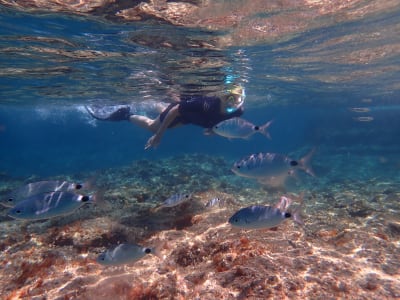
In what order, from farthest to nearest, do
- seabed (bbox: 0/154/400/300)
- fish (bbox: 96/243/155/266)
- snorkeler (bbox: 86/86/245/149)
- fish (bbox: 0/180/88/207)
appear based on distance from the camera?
snorkeler (bbox: 86/86/245/149)
fish (bbox: 0/180/88/207)
fish (bbox: 96/243/155/266)
seabed (bbox: 0/154/400/300)

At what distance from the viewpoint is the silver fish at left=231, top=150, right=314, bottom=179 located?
5957mm

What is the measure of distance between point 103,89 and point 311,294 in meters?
22.7

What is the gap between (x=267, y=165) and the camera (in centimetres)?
599

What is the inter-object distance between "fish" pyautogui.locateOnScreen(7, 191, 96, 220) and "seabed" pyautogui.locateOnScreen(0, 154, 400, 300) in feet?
2.31

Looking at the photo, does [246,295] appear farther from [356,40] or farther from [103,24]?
[356,40]

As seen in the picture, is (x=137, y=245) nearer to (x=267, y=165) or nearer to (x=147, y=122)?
(x=267, y=165)

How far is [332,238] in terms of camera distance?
296 inches

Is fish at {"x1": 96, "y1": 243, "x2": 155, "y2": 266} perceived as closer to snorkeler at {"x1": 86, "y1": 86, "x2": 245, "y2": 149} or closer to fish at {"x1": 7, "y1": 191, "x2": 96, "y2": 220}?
fish at {"x1": 7, "y1": 191, "x2": 96, "y2": 220}

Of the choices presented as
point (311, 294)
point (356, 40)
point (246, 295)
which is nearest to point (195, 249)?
point (246, 295)

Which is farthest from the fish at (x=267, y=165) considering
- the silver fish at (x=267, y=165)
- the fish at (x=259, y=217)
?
the fish at (x=259, y=217)

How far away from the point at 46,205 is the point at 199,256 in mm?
3584

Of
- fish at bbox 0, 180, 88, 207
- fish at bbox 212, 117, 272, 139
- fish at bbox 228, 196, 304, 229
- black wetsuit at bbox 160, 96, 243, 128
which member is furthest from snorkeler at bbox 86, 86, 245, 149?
fish at bbox 228, 196, 304, 229

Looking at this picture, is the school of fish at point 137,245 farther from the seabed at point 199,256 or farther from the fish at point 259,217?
the seabed at point 199,256

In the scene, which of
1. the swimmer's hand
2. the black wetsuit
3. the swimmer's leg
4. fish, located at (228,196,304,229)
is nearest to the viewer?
fish, located at (228,196,304,229)
